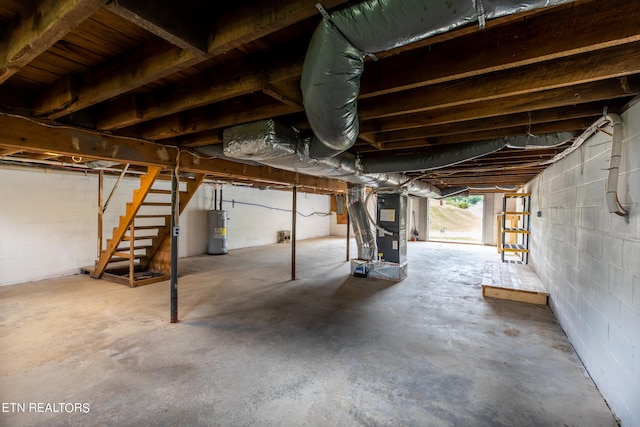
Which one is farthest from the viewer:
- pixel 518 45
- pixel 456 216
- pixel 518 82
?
pixel 456 216

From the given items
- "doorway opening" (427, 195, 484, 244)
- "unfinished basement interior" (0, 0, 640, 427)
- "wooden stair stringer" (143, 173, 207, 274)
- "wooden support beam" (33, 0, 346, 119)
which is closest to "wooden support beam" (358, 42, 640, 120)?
"unfinished basement interior" (0, 0, 640, 427)

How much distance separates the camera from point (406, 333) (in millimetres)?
2773

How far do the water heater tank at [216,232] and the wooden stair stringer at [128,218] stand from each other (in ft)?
8.11

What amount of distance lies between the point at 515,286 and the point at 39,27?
16.6 ft

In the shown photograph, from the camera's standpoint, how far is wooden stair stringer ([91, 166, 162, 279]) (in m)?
3.74

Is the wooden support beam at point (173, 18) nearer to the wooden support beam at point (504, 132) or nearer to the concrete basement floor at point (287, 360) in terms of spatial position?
the concrete basement floor at point (287, 360)

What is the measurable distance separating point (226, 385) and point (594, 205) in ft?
9.61

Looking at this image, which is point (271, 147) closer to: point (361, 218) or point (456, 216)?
point (361, 218)

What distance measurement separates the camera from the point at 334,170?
10.3ft

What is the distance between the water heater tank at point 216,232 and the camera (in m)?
6.93

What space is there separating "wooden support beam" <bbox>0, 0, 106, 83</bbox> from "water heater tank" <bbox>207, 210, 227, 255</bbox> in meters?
5.71

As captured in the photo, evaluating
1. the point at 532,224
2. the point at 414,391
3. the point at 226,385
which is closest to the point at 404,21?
the point at 414,391

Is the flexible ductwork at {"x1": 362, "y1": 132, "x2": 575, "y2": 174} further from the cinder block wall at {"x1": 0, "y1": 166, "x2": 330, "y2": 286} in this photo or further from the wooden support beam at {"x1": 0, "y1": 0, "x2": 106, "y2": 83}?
the cinder block wall at {"x1": 0, "y1": 166, "x2": 330, "y2": 286}

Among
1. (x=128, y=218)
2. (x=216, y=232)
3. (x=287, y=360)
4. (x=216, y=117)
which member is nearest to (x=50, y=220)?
(x=128, y=218)
